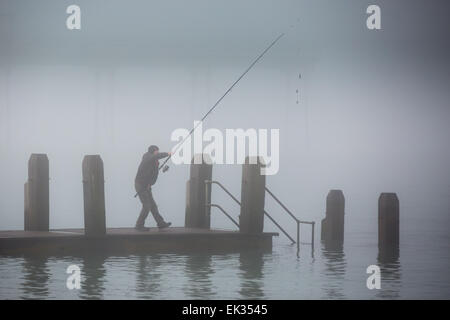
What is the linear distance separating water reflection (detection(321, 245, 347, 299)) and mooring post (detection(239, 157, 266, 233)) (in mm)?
1819

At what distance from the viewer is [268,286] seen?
18281 mm

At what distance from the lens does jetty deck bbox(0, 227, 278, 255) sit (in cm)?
2164

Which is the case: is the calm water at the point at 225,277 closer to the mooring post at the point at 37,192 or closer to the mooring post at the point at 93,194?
the mooring post at the point at 93,194

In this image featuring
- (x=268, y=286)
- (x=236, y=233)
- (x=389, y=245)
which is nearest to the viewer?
(x=268, y=286)

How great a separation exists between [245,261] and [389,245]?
4.90 m

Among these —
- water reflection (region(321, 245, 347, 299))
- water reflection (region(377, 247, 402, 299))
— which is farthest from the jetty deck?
water reflection (region(377, 247, 402, 299))

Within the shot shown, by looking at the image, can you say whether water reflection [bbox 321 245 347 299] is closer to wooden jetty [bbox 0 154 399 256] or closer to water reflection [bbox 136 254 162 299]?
wooden jetty [bbox 0 154 399 256]

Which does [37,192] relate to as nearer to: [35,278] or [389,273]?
[35,278]

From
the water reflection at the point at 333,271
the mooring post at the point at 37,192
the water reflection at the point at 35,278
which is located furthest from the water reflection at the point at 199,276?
the mooring post at the point at 37,192

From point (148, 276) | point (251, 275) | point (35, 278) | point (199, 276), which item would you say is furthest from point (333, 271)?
point (35, 278)

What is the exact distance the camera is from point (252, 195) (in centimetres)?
2380
